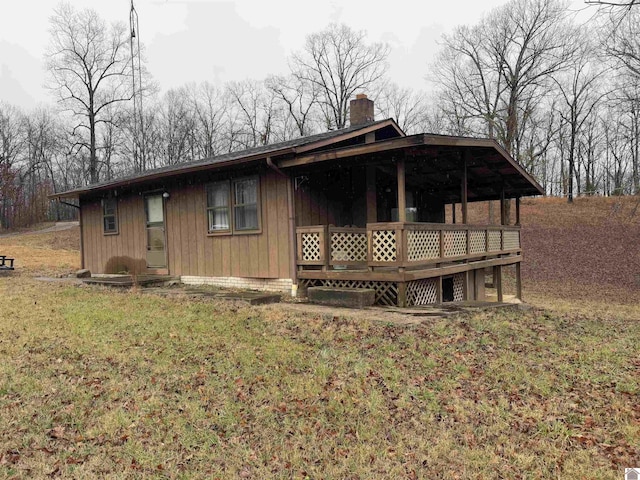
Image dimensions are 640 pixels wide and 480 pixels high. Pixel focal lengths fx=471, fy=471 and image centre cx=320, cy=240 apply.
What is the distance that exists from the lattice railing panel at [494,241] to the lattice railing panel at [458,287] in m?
1.01

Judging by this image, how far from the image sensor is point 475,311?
8.22m

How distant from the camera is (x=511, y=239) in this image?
1372 cm

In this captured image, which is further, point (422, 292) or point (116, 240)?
point (116, 240)

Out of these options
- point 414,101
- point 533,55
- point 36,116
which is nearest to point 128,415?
point 533,55

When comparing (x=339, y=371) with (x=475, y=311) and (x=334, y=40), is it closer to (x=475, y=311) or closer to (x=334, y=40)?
(x=475, y=311)

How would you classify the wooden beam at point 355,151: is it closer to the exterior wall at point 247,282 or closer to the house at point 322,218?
the house at point 322,218

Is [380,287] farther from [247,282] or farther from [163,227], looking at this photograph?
[163,227]

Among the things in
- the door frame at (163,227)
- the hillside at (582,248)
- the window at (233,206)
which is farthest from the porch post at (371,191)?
the hillside at (582,248)

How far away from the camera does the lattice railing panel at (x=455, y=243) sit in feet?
31.5

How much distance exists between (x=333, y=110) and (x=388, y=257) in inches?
1187

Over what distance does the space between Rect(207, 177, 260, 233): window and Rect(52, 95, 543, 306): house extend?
25 mm

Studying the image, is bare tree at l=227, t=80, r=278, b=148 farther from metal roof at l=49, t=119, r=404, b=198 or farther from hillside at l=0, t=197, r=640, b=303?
metal roof at l=49, t=119, r=404, b=198

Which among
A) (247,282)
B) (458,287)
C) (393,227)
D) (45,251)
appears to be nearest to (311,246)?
(393,227)

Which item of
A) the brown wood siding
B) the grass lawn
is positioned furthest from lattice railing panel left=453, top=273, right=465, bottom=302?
the brown wood siding
